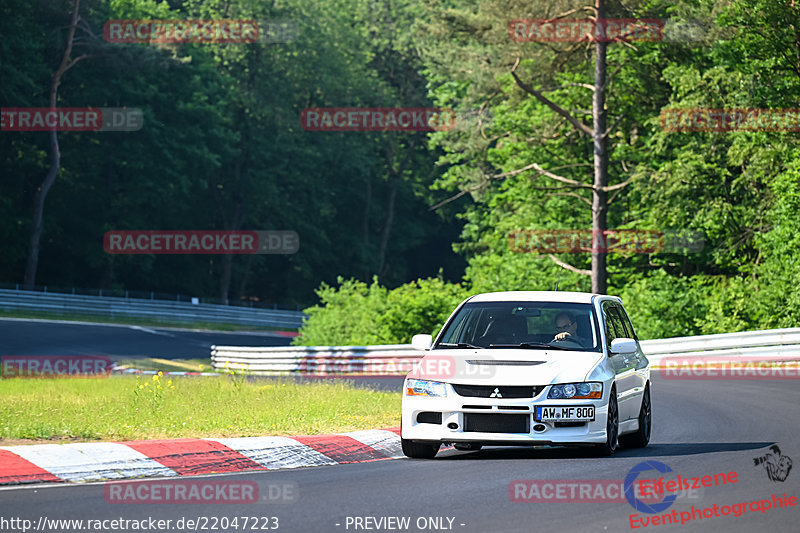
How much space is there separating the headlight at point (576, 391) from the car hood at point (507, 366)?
58mm

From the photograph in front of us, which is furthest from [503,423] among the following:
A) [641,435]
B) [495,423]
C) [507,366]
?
[641,435]

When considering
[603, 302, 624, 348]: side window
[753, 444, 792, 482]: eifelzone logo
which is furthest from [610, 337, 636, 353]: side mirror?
[753, 444, 792, 482]: eifelzone logo

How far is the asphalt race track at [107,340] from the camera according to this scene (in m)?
43.0

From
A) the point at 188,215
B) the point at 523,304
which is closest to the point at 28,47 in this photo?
the point at 188,215

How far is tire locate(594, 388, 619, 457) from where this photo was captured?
11414 millimetres

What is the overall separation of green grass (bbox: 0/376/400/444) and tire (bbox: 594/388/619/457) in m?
3.25

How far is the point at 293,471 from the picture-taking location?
10.8m

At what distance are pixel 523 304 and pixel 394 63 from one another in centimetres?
7789
